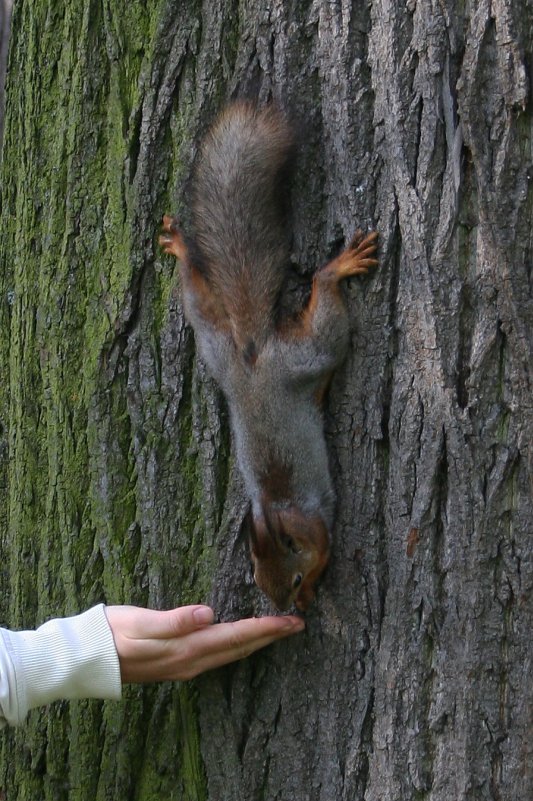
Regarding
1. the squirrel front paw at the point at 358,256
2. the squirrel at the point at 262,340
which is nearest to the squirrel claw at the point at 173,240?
the squirrel at the point at 262,340

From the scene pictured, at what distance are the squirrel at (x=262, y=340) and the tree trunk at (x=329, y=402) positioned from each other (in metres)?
0.05

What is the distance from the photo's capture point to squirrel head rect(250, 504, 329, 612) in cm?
202

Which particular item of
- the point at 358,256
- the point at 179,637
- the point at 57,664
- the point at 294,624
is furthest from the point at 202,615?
the point at 358,256

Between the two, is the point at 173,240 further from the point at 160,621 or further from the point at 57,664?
the point at 57,664

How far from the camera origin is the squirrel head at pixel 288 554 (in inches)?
79.4

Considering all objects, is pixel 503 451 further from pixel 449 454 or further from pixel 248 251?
pixel 248 251

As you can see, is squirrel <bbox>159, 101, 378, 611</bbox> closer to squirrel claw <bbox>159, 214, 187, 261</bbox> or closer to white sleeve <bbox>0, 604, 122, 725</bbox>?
squirrel claw <bbox>159, 214, 187, 261</bbox>

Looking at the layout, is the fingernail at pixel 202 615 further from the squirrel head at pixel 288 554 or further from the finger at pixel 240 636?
the squirrel head at pixel 288 554

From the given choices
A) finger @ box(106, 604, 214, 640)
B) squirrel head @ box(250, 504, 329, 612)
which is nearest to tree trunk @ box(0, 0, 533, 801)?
squirrel head @ box(250, 504, 329, 612)

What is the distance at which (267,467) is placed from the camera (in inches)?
83.7

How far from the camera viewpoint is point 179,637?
1.97m

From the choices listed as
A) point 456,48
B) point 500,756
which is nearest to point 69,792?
point 500,756

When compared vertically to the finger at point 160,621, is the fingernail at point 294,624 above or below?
below

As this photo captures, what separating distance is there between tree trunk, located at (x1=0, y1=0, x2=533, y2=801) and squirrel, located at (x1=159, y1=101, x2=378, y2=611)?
45mm
